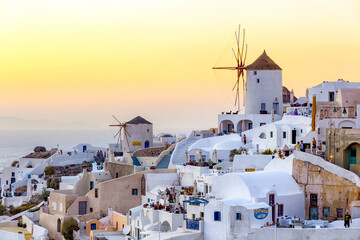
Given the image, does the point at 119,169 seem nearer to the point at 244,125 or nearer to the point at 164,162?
the point at 164,162

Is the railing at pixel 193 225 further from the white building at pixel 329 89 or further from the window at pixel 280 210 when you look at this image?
the white building at pixel 329 89

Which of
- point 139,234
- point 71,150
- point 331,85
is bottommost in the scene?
point 139,234

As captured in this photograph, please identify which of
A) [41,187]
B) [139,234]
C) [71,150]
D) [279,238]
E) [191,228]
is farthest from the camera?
[71,150]

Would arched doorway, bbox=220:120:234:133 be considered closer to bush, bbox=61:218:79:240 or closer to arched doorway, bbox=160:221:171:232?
bush, bbox=61:218:79:240

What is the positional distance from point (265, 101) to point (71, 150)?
710 inches

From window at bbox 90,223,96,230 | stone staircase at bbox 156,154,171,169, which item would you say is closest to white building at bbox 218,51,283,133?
stone staircase at bbox 156,154,171,169

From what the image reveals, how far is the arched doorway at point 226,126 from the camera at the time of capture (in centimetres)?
5434

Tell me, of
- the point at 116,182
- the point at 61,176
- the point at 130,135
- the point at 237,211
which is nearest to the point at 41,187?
the point at 61,176

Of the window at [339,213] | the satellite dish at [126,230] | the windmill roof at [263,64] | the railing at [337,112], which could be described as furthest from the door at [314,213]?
the windmill roof at [263,64]

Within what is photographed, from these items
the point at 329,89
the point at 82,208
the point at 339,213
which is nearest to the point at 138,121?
the point at 82,208

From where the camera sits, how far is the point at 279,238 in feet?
115

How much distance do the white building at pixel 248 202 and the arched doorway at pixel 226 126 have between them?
14.6 m

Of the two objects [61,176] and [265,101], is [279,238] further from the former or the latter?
[61,176]

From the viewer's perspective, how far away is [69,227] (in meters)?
44.8
